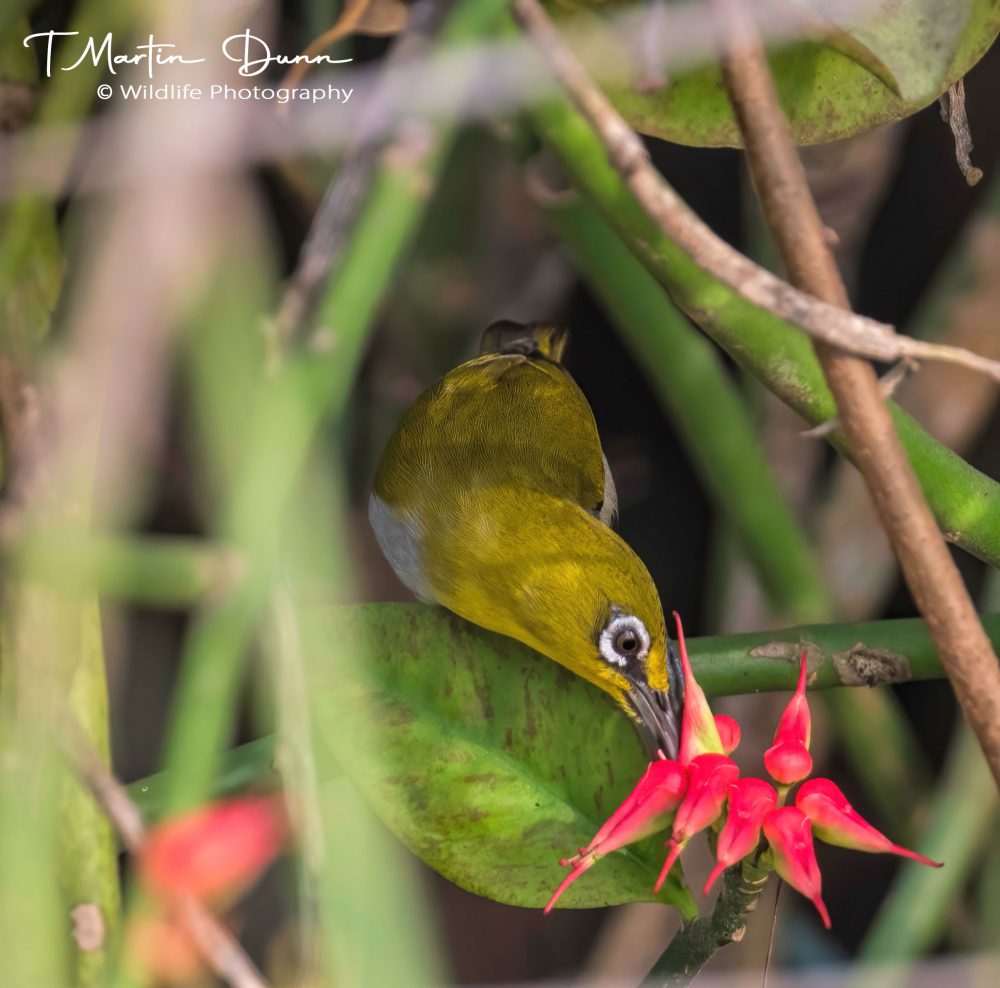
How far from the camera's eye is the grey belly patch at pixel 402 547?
1.56 metres

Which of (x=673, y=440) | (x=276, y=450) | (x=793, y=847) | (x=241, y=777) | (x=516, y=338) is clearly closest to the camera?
(x=276, y=450)

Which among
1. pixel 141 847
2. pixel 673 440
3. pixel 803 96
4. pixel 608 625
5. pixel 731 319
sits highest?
pixel 803 96

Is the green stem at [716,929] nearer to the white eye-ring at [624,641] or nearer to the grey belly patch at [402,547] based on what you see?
the white eye-ring at [624,641]

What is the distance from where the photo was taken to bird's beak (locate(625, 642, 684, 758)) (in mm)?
1191

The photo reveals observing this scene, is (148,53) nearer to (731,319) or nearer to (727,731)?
(731,319)

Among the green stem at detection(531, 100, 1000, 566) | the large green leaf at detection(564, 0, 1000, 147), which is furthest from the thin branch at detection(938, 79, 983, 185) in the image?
the green stem at detection(531, 100, 1000, 566)

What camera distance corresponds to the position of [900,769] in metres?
1.59

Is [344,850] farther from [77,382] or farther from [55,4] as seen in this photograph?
[55,4]

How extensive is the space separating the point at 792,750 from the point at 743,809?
0.17 feet

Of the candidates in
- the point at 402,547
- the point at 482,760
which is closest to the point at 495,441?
the point at 402,547

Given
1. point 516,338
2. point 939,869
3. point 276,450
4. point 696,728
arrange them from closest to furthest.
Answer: point 276,450 < point 696,728 < point 939,869 < point 516,338

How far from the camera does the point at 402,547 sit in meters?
1.59

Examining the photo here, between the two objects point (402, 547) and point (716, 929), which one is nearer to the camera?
point (716, 929)

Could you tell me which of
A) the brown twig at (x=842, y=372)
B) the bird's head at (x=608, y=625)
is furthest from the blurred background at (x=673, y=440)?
the brown twig at (x=842, y=372)
